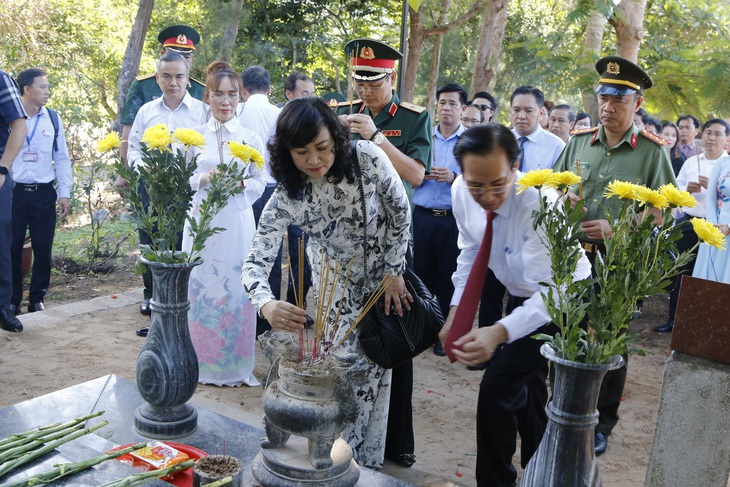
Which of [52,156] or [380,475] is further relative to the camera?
[52,156]

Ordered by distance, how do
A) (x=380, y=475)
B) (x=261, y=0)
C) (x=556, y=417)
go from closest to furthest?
(x=556, y=417) < (x=380, y=475) < (x=261, y=0)

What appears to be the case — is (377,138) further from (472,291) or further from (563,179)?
(563,179)

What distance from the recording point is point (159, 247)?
2484 mm

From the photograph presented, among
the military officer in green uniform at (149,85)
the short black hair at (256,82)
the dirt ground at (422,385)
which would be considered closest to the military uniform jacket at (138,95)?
the military officer in green uniform at (149,85)

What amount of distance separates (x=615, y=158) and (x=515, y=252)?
4.49 ft

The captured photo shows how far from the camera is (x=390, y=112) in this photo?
3592 millimetres

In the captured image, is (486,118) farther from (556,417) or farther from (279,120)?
(556,417)

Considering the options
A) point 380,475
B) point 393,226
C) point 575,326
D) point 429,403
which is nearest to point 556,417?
point 575,326

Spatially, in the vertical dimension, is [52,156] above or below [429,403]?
above

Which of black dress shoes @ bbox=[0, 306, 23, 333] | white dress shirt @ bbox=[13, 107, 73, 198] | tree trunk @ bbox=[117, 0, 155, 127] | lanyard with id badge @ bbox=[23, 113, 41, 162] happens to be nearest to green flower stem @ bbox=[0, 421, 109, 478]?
black dress shoes @ bbox=[0, 306, 23, 333]

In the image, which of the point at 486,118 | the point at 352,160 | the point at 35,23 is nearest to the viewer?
the point at 352,160

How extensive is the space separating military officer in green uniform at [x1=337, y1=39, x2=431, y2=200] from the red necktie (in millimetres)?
953

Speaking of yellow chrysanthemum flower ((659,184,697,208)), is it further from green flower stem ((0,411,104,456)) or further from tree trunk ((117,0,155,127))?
tree trunk ((117,0,155,127))

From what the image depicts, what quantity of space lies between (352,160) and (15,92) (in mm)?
2841
